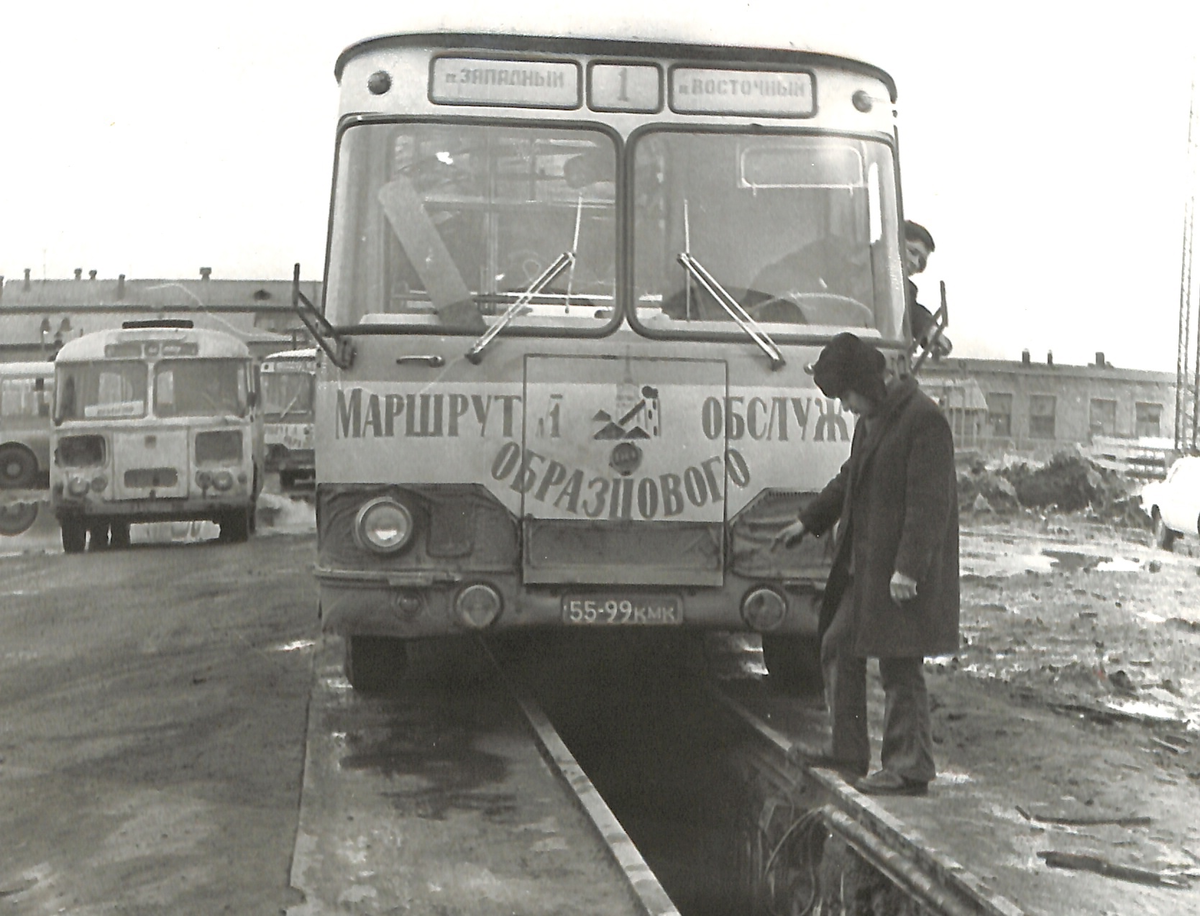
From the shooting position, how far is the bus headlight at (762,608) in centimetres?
586

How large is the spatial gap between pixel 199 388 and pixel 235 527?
1.86 m

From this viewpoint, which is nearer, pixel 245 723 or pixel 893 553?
pixel 893 553

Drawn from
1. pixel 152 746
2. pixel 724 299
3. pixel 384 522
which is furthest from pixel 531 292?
pixel 152 746

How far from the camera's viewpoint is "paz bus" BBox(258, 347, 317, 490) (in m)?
25.8

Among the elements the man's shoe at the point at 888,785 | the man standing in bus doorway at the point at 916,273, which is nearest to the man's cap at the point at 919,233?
the man standing in bus doorway at the point at 916,273

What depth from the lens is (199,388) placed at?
16656mm

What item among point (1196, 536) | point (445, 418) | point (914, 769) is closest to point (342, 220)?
point (445, 418)

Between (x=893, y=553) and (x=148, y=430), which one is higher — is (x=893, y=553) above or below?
below

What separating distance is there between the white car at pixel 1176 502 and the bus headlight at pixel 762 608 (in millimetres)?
7622

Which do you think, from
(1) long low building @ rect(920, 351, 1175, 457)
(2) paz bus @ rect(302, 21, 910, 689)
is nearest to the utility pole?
(2) paz bus @ rect(302, 21, 910, 689)

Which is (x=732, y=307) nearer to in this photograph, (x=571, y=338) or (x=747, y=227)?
(x=747, y=227)

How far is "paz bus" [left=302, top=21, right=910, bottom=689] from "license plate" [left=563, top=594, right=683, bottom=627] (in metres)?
0.01

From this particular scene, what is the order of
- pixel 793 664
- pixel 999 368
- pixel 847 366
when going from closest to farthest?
pixel 847 366
pixel 793 664
pixel 999 368

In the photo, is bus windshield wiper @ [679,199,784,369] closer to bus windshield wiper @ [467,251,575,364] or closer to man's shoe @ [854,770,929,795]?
bus windshield wiper @ [467,251,575,364]
